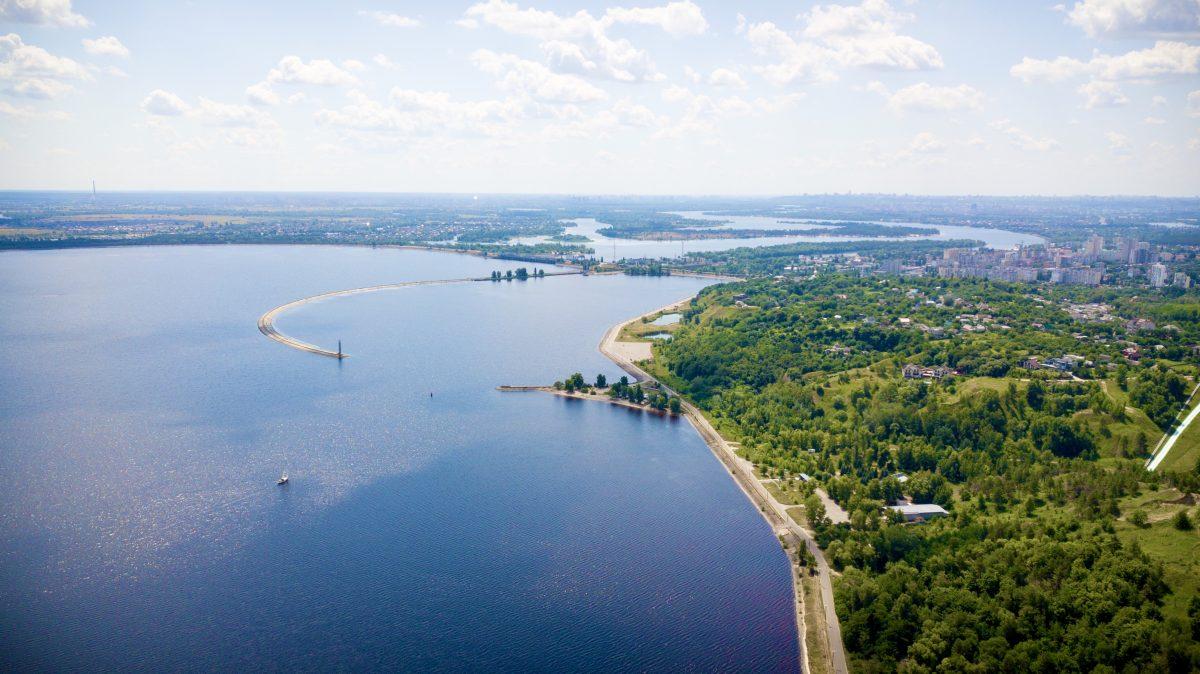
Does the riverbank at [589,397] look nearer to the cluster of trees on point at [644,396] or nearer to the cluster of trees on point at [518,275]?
the cluster of trees on point at [644,396]

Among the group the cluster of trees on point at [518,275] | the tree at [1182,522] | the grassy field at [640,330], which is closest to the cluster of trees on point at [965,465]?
the tree at [1182,522]

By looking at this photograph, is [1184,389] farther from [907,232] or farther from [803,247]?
[907,232]

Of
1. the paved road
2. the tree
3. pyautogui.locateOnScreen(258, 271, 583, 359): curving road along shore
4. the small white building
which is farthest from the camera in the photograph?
pyautogui.locateOnScreen(258, 271, 583, 359): curving road along shore

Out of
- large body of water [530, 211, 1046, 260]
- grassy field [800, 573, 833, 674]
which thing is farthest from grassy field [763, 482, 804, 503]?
large body of water [530, 211, 1046, 260]

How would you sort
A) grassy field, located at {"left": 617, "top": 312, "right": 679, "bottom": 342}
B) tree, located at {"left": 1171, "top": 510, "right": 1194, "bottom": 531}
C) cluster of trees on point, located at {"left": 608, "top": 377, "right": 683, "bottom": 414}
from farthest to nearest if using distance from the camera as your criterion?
grassy field, located at {"left": 617, "top": 312, "right": 679, "bottom": 342}, cluster of trees on point, located at {"left": 608, "top": 377, "right": 683, "bottom": 414}, tree, located at {"left": 1171, "top": 510, "right": 1194, "bottom": 531}

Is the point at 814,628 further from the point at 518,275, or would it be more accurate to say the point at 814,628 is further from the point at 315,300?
the point at 518,275

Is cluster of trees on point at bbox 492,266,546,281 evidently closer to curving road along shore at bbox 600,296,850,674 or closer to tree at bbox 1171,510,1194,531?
curving road along shore at bbox 600,296,850,674
